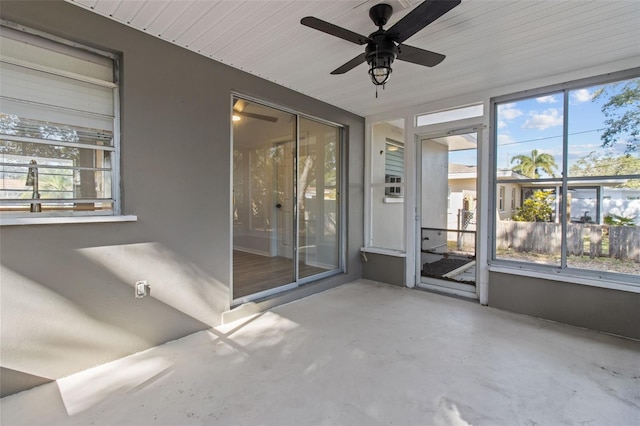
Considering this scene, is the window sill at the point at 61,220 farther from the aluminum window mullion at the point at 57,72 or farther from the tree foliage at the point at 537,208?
the tree foliage at the point at 537,208

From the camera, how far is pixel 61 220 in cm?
207

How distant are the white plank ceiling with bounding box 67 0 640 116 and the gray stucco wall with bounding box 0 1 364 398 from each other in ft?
0.69

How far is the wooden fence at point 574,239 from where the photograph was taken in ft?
9.78

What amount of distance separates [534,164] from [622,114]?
837 mm

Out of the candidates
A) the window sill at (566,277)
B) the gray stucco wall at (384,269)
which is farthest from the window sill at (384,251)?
the window sill at (566,277)

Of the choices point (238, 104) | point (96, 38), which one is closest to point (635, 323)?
point (238, 104)

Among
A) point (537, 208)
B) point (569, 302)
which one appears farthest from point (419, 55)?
point (569, 302)

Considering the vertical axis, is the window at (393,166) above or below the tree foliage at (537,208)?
above

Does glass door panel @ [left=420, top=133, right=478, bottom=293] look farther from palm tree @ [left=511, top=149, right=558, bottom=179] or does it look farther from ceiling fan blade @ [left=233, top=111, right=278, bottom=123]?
ceiling fan blade @ [left=233, top=111, right=278, bottom=123]

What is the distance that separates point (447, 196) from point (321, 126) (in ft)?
6.92

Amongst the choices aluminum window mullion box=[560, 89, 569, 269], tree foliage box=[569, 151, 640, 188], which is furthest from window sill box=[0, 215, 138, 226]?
tree foliage box=[569, 151, 640, 188]

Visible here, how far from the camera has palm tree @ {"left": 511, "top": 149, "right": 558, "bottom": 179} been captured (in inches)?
134

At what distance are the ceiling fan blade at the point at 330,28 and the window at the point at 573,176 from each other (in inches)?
100

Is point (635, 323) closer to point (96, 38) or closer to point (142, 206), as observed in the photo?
point (142, 206)
